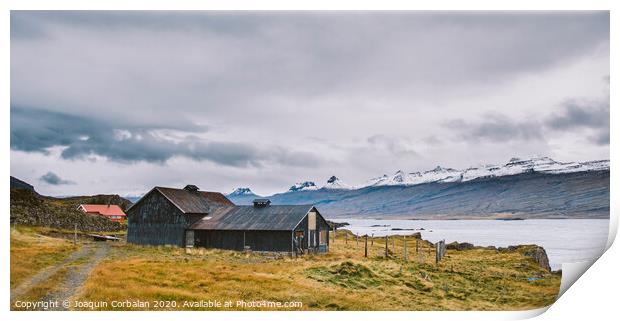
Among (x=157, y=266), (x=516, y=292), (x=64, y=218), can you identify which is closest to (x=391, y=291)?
(x=516, y=292)

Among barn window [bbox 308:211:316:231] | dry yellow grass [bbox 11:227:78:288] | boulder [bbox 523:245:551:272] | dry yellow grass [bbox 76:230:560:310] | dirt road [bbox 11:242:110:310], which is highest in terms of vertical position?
barn window [bbox 308:211:316:231]

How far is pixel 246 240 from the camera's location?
3669 cm

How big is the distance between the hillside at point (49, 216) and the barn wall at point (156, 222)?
6.56 m

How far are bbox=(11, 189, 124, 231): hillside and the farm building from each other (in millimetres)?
6578

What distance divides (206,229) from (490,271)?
20431 millimetres

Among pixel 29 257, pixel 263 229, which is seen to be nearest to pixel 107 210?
pixel 263 229

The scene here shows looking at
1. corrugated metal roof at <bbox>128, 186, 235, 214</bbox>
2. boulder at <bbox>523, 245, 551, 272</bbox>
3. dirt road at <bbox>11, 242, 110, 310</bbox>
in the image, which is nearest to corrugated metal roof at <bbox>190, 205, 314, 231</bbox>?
corrugated metal roof at <bbox>128, 186, 235, 214</bbox>

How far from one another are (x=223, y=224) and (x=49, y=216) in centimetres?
1544

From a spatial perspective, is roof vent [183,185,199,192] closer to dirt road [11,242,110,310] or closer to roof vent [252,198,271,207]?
roof vent [252,198,271,207]

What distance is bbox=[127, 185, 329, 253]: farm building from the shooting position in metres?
36.0

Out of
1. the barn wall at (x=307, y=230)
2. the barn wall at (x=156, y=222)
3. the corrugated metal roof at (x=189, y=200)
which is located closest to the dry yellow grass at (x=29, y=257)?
the barn wall at (x=156, y=222)

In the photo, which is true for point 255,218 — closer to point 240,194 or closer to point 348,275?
point 348,275

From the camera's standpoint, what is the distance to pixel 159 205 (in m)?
39.8

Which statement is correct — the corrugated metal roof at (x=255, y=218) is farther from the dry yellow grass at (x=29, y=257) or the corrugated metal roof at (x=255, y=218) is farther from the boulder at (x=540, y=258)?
the boulder at (x=540, y=258)
